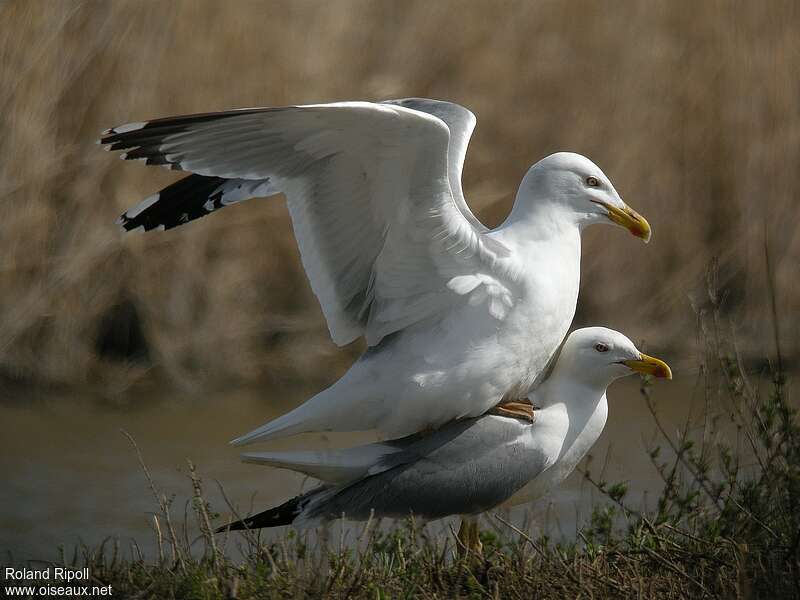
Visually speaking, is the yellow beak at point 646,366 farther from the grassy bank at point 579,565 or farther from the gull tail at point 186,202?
the gull tail at point 186,202

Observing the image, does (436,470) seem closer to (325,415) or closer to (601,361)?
(325,415)

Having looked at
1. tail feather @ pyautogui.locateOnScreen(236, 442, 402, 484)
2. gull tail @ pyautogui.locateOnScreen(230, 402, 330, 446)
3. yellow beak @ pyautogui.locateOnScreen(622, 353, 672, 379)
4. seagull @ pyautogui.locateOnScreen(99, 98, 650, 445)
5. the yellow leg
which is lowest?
the yellow leg

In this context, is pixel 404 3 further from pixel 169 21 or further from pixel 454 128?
pixel 454 128

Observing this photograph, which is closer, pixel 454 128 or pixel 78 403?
pixel 454 128

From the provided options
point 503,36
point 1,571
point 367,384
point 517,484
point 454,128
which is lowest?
point 1,571

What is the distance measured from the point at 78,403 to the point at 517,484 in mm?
3387

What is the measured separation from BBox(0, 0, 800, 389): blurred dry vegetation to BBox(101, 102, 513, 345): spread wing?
98.9 inches

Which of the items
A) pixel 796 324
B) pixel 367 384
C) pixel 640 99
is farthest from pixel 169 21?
pixel 796 324

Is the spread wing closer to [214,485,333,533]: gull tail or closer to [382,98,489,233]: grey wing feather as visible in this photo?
[382,98,489,233]: grey wing feather

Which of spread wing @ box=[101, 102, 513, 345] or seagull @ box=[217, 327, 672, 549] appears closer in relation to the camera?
spread wing @ box=[101, 102, 513, 345]

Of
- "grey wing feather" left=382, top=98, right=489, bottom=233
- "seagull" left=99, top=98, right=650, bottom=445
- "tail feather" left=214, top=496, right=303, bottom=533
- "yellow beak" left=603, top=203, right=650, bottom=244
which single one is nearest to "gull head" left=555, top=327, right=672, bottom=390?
"seagull" left=99, top=98, right=650, bottom=445

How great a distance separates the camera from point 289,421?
4094mm

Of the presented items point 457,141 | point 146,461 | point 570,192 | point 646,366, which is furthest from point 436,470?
point 146,461

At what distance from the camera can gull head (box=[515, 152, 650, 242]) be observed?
4.33 metres
